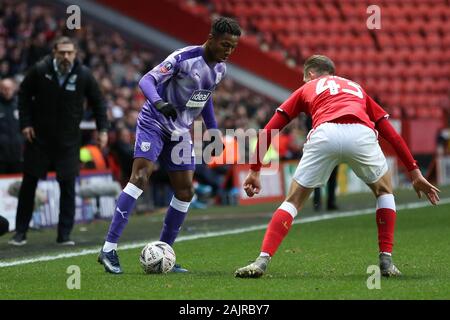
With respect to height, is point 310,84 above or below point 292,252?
above

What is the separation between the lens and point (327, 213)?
16.4 metres

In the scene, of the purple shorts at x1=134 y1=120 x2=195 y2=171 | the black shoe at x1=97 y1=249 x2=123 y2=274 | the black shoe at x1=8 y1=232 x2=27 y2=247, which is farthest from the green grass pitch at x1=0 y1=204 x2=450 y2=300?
the black shoe at x1=8 y1=232 x2=27 y2=247

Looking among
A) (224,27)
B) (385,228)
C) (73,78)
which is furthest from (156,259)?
(73,78)

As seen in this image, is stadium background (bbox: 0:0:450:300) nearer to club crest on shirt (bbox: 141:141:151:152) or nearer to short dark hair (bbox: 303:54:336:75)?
club crest on shirt (bbox: 141:141:151:152)

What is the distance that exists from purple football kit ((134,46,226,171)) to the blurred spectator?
6.21 meters

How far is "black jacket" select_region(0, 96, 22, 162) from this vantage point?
14.9m

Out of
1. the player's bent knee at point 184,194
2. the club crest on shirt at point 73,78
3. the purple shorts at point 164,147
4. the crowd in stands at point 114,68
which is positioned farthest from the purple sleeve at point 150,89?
the crowd in stands at point 114,68

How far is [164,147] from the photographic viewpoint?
905cm

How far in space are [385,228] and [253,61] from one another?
20.6 meters

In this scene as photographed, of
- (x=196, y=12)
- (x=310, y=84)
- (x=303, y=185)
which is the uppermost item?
(x=196, y=12)

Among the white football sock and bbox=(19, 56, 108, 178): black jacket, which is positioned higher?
bbox=(19, 56, 108, 178): black jacket
